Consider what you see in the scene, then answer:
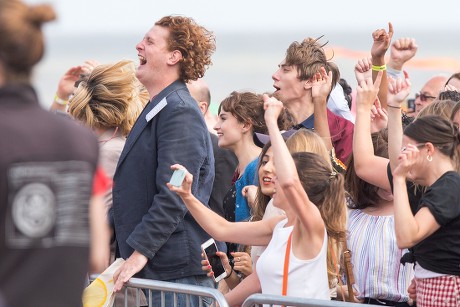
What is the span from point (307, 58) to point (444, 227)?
7.60 ft

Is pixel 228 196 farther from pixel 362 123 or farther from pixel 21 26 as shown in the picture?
pixel 21 26

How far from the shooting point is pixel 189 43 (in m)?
5.33

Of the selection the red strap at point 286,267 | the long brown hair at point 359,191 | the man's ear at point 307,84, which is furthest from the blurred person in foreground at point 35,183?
the man's ear at point 307,84

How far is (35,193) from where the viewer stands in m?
2.68

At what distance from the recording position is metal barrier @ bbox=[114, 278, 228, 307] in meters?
4.54

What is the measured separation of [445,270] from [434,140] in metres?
0.52

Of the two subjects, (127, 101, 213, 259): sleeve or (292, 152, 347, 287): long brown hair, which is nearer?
(292, 152, 347, 287): long brown hair

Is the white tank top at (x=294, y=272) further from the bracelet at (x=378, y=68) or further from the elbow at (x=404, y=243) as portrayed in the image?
the bracelet at (x=378, y=68)

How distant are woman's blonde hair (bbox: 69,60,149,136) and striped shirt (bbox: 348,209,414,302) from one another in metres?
A: 1.47

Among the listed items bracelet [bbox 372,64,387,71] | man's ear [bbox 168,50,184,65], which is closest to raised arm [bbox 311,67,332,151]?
bracelet [bbox 372,64,387,71]

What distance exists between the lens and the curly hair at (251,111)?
6070mm

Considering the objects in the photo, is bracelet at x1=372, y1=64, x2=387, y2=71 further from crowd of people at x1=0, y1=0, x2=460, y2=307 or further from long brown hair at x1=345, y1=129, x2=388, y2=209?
long brown hair at x1=345, y1=129, x2=388, y2=209

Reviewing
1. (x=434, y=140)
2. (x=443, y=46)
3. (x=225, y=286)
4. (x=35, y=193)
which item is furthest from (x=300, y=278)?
(x=443, y=46)

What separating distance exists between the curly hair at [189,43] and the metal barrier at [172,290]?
3.65ft
